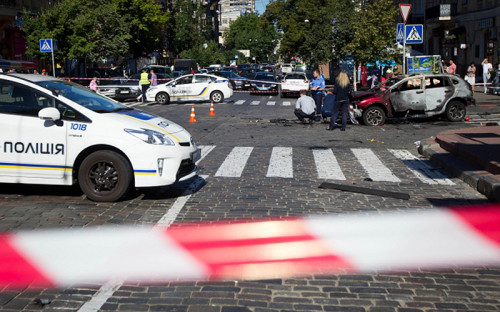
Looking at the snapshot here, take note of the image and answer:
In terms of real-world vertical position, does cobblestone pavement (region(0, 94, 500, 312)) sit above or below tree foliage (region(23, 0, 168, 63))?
below

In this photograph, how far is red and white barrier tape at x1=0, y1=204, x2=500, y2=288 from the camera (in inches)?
210

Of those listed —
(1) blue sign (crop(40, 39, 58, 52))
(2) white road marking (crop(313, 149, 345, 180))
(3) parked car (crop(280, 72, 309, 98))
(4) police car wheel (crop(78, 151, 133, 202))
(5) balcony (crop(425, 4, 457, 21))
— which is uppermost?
(5) balcony (crop(425, 4, 457, 21))

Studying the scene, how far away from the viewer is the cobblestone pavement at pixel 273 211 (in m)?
4.65

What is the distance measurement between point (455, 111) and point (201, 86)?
15.5 metres

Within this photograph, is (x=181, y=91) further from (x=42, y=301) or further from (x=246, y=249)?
(x=42, y=301)

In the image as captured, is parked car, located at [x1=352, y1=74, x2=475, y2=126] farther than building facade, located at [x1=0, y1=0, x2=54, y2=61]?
No

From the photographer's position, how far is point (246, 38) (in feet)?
443

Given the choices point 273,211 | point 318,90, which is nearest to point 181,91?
point 318,90

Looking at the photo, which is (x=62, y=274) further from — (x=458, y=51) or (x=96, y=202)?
(x=458, y=51)

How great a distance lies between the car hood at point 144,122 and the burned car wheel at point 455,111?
41.9 feet

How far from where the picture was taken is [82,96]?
8.43 meters

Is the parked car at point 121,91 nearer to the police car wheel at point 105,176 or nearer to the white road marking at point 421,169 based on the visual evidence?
the white road marking at point 421,169

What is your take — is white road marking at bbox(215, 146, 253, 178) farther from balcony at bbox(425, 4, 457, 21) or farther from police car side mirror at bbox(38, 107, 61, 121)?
balcony at bbox(425, 4, 457, 21)

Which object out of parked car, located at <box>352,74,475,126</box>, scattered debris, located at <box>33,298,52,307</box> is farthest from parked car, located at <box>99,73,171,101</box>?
scattered debris, located at <box>33,298,52,307</box>
